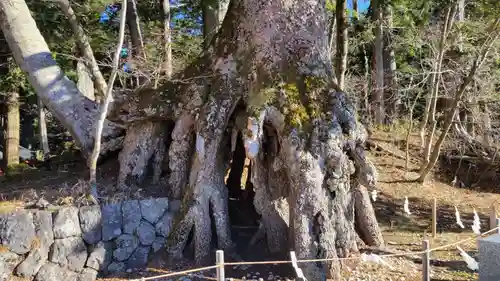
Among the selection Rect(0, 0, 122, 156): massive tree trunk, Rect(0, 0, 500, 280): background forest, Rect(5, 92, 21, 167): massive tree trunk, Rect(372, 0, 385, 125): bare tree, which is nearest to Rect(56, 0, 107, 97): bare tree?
Rect(0, 0, 500, 280): background forest

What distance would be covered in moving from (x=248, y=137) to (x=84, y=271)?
2.47 m

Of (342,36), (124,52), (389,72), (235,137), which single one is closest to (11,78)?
(124,52)

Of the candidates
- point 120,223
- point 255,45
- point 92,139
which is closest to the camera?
point 120,223

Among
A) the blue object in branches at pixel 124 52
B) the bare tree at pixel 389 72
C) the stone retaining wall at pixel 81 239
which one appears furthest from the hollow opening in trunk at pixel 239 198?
the bare tree at pixel 389 72

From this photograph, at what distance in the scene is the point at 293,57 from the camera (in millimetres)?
6172

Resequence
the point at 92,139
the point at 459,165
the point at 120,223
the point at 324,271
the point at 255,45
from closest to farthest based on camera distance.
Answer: the point at 324,271
the point at 120,223
the point at 255,45
the point at 92,139
the point at 459,165

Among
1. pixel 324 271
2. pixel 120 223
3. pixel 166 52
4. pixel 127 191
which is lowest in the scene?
pixel 324 271

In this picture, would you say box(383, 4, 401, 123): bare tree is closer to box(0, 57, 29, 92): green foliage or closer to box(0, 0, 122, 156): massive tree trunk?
box(0, 0, 122, 156): massive tree trunk

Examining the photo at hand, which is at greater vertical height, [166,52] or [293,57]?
[166,52]

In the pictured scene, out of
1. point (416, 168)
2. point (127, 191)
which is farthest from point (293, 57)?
point (416, 168)

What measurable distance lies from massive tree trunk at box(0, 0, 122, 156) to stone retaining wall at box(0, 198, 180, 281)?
1.45 m

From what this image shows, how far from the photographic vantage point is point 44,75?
683 cm

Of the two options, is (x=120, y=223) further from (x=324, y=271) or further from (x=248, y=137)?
(x=324, y=271)

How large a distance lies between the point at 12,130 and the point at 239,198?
897 centimetres
